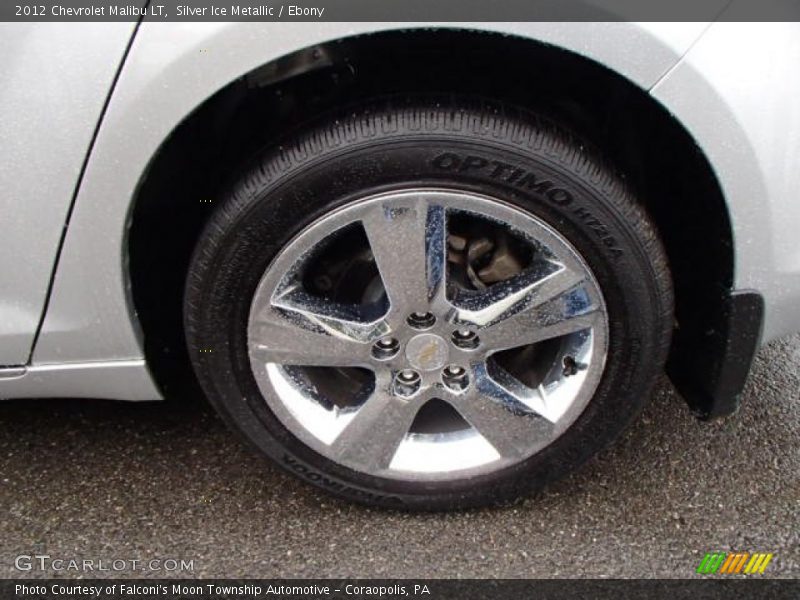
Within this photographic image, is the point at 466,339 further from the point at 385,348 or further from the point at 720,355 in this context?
the point at 720,355

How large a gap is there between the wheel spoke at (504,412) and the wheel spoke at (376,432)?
11 cm

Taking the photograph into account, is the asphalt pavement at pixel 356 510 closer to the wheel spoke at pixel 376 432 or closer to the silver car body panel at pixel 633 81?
the wheel spoke at pixel 376 432

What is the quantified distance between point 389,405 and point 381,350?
0.43 ft

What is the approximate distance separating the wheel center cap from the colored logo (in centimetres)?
69

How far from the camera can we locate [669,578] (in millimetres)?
1733

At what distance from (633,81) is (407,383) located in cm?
74

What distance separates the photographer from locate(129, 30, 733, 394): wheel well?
158 centimetres

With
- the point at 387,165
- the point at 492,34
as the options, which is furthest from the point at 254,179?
the point at 492,34

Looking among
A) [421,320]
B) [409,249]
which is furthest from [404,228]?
[421,320]

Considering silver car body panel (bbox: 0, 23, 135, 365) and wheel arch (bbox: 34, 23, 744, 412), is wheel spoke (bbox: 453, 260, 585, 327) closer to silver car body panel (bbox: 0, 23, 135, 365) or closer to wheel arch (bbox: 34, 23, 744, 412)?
wheel arch (bbox: 34, 23, 744, 412)

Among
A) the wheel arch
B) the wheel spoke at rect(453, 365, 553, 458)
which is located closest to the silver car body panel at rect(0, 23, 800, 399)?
the wheel arch

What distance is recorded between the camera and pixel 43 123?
4.68 ft

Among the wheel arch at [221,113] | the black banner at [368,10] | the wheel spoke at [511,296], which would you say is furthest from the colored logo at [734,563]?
the black banner at [368,10]

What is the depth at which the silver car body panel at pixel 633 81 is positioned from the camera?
136cm
